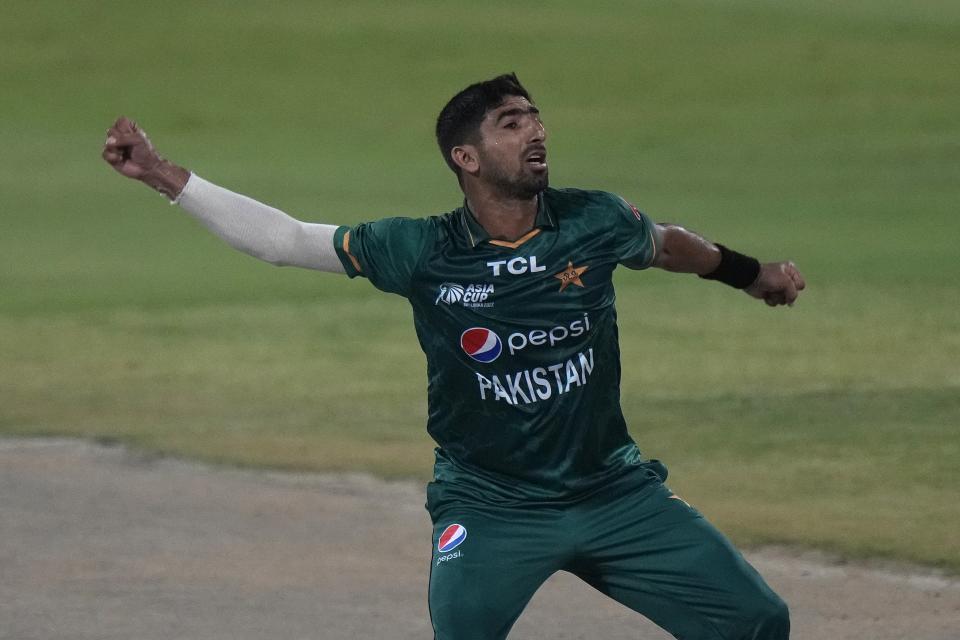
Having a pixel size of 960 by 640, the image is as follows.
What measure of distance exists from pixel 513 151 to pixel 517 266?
13.4 inches

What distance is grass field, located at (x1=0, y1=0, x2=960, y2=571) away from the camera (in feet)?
32.8

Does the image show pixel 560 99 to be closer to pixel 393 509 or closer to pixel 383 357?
pixel 383 357

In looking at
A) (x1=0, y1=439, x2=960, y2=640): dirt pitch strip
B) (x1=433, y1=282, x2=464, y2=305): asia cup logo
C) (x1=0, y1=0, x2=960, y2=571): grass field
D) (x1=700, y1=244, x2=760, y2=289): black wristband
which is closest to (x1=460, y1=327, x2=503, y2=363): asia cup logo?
(x1=433, y1=282, x2=464, y2=305): asia cup logo

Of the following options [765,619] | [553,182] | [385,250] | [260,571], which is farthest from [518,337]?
[553,182]

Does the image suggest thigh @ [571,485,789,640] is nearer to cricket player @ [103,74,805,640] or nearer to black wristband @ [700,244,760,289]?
cricket player @ [103,74,805,640]

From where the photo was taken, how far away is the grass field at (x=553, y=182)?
32.8 ft

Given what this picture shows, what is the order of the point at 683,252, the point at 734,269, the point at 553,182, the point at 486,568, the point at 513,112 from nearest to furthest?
the point at 486,568
the point at 513,112
the point at 683,252
the point at 734,269
the point at 553,182

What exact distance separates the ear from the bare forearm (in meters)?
0.63

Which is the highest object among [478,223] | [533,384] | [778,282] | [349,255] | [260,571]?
[478,223]

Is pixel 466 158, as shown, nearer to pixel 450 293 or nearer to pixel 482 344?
pixel 450 293

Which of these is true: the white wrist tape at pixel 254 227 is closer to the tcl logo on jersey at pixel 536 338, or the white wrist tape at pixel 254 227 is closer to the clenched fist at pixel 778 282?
the tcl logo on jersey at pixel 536 338

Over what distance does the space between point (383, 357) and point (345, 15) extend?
14.8 m

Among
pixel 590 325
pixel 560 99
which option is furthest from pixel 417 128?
pixel 590 325

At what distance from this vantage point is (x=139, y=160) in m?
5.53
